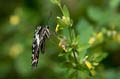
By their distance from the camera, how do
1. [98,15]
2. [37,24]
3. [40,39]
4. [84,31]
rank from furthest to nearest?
[37,24]
[98,15]
[84,31]
[40,39]

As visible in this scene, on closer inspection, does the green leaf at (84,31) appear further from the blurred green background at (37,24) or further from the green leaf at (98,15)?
the green leaf at (98,15)

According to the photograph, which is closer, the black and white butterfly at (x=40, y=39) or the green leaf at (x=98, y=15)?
the black and white butterfly at (x=40, y=39)

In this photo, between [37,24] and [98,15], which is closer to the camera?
[98,15]

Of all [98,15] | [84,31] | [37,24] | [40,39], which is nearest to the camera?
→ [40,39]

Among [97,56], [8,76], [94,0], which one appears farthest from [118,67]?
[97,56]

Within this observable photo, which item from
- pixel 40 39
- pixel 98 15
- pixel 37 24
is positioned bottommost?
pixel 40 39

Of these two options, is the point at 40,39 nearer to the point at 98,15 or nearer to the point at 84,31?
the point at 84,31

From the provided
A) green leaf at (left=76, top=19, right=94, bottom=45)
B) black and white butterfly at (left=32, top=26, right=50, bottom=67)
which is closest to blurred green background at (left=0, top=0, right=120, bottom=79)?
green leaf at (left=76, top=19, right=94, bottom=45)

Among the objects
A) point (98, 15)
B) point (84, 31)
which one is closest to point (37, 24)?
point (98, 15)

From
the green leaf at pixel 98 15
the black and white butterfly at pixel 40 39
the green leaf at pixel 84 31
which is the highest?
the green leaf at pixel 98 15

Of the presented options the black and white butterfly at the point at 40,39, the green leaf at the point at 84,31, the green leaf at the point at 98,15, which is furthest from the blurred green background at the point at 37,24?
the black and white butterfly at the point at 40,39
